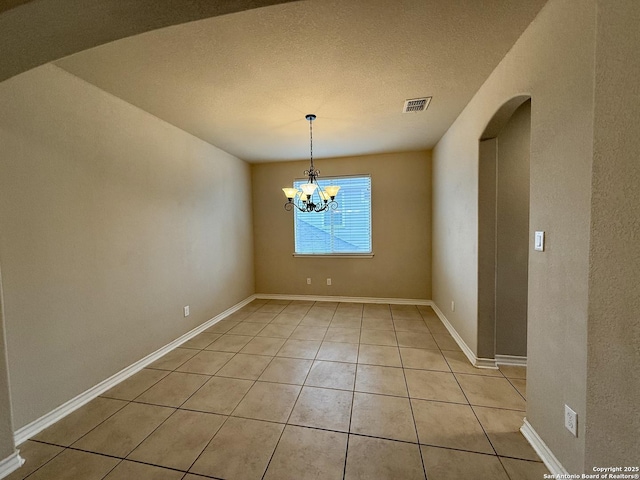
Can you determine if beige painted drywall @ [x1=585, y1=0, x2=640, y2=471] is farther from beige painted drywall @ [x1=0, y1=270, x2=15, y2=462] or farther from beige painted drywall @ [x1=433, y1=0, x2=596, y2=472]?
beige painted drywall @ [x1=0, y1=270, x2=15, y2=462]

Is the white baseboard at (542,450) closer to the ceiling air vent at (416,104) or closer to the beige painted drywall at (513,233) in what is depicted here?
the beige painted drywall at (513,233)

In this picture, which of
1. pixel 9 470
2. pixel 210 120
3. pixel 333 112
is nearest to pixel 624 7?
pixel 333 112

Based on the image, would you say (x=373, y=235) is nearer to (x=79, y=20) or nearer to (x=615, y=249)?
(x=615, y=249)

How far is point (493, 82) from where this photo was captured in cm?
201

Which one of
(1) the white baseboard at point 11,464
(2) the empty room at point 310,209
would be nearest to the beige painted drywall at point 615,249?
(2) the empty room at point 310,209

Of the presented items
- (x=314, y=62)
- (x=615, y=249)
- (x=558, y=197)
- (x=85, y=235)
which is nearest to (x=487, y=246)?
(x=558, y=197)

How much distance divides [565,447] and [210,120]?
382 centimetres

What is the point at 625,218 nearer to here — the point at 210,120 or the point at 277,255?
the point at 210,120

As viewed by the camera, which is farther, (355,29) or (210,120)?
(210,120)

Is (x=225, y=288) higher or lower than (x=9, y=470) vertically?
higher

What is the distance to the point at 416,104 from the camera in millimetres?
2531

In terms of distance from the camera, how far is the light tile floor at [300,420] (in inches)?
55.9

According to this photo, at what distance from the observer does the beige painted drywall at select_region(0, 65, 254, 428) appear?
1.65 meters

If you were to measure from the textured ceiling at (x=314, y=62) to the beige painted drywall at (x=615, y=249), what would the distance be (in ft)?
2.32
